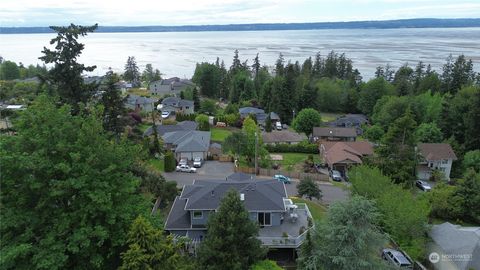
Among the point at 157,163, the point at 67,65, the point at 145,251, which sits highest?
the point at 67,65

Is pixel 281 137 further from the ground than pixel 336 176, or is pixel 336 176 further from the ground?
pixel 336 176

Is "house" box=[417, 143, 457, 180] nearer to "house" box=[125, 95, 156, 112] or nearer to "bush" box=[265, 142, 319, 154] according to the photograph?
"bush" box=[265, 142, 319, 154]

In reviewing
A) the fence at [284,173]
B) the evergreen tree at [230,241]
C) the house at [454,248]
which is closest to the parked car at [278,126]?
the fence at [284,173]

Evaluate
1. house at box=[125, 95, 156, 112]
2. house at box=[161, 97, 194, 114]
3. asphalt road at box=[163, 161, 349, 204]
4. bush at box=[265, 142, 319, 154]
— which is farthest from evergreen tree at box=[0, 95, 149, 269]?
house at box=[161, 97, 194, 114]

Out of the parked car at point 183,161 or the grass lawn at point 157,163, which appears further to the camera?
the parked car at point 183,161

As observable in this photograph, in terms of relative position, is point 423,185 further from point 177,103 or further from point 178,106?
point 177,103

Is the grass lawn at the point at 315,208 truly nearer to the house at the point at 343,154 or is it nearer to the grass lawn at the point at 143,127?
the house at the point at 343,154

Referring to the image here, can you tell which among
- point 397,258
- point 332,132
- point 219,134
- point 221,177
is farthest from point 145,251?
point 332,132
